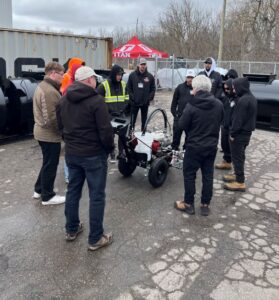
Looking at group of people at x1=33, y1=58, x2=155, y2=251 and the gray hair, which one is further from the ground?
the gray hair

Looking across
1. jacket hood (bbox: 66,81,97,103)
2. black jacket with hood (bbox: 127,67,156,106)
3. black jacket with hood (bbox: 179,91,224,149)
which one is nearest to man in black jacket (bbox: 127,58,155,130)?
black jacket with hood (bbox: 127,67,156,106)

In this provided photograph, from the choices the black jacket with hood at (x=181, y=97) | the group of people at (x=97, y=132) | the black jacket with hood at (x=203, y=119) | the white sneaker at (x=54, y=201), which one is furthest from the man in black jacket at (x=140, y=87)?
the black jacket with hood at (x=203, y=119)

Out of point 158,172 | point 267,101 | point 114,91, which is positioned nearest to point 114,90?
point 114,91

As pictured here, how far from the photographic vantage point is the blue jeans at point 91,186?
10.5 ft

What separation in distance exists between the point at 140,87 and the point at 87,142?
423 centimetres

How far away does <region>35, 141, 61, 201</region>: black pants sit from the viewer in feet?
13.4

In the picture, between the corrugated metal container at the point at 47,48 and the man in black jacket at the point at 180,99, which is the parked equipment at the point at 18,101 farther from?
the man in black jacket at the point at 180,99

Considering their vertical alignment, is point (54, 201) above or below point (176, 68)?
below

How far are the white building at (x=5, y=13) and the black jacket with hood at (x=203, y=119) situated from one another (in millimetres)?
19579

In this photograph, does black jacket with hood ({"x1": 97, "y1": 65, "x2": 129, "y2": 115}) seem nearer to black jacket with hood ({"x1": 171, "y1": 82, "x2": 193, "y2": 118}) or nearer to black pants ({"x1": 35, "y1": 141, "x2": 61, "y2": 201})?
black jacket with hood ({"x1": 171, "y1": 82, "x2": 193, "y2": 118})

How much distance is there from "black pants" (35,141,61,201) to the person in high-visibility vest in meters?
1.43

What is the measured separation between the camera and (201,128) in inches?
153

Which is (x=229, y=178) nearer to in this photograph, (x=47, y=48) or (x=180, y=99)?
(x=180, y=99)

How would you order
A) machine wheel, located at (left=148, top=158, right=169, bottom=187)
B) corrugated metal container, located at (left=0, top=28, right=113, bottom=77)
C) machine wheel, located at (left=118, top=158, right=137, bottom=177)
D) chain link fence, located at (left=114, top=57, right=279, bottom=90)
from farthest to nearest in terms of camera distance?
chain link fence, located at (left=114, top=57, right=279, bottom=90) → corrugated metal container, located at (left=0, top=28, right=113, bottom=77) → machine wheel, located at (left=118, top=158, right=137, bottom=177) → machine wheel, located at (left=148, top=158, right=169, bottom=187)
